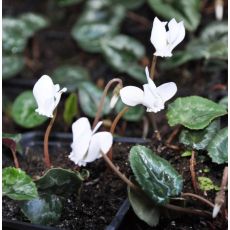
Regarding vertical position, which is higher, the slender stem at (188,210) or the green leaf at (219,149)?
the green leaf at (219,149)

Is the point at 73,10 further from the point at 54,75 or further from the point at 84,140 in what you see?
the point at 84,140

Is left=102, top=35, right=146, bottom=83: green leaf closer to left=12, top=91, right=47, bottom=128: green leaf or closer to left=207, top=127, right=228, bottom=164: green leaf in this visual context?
left=12, top=91, right=47, bottom=128: green leaf

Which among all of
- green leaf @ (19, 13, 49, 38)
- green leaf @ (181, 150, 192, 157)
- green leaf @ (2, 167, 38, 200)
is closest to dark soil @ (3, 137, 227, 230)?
green leaf @ (181, 150, 192, 157)

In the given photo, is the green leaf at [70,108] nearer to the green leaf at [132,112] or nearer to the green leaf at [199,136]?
the green leaf at [132,112]

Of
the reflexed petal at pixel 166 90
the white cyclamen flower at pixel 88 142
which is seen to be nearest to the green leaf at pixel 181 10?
the reflexed petal at pixel 166 90

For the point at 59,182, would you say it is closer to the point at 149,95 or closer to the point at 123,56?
the point at 149,95

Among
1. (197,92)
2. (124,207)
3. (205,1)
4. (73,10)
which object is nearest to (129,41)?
(197,92)
